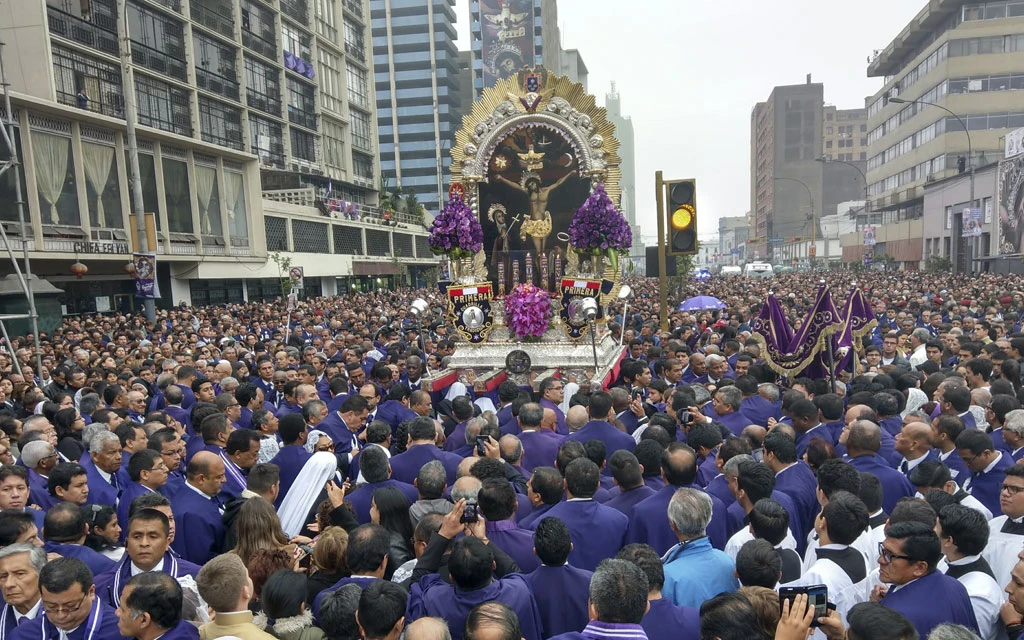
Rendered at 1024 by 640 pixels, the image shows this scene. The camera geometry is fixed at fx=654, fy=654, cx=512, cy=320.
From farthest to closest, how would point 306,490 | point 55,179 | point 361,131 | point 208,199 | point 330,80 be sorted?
point 361,131 → point 330,80 → point 208,199 → point 55,179 → point 306,490

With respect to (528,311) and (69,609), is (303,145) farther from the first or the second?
(69,609)

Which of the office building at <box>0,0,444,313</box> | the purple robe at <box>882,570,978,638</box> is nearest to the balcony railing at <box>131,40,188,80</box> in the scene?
the office building at <box>0,0,444,313</box>

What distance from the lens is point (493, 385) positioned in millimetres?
12094

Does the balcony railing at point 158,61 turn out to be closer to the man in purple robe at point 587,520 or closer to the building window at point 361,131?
the building window at point 361,131

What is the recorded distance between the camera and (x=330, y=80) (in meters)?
47.3

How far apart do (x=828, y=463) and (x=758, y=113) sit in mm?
134184

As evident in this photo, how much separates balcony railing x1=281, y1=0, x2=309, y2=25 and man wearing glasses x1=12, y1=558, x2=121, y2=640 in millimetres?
44373

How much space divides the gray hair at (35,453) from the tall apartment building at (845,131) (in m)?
127

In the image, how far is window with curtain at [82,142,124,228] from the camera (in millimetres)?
23594

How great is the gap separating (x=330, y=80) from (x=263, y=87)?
9.22 meters

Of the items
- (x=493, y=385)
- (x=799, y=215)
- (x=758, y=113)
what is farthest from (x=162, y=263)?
(x=758, y=113)

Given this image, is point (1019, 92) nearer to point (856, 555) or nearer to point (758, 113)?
point (856, 555)

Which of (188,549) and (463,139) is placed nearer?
(188,549)

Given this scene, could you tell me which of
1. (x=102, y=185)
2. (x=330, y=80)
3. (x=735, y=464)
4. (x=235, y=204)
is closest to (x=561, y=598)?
(x=735, y=464)
